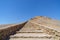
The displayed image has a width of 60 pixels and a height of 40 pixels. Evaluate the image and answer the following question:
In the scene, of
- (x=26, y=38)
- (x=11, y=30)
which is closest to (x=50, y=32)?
(x=26, y=38)

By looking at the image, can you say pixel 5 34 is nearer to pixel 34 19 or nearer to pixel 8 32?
pixel 8 32

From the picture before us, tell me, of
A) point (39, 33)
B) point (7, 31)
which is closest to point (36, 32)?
point (39, 33)

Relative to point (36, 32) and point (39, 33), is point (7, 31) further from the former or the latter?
point (39, 33)

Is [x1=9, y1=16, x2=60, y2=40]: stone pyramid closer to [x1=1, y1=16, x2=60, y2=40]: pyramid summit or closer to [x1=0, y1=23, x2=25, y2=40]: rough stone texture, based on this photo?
[x1=1, y1=16, x2=60, y2=40]: pyramid summit

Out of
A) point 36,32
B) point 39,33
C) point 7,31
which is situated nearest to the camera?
point 39,33

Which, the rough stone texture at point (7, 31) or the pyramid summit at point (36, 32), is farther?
the rough stone texture at point (7, 31)

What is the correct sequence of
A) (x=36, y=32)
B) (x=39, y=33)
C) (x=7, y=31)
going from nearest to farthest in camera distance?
(x=39, y=33)
(x=36, y=32)
(x=7, y=31)

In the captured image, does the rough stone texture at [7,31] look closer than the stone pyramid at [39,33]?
No

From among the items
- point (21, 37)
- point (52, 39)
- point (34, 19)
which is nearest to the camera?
point (52, 39)

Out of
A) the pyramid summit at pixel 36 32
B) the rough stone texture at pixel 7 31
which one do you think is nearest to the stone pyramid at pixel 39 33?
the pyramid summit at pixel 36 32

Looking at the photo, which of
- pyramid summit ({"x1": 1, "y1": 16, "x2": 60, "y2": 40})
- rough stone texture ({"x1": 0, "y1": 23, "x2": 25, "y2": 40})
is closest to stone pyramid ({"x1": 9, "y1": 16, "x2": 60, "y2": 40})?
pyramid summit ({"x1": 1, "y1": 16, "x2": 60, "y2": 40})

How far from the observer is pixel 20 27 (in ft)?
49.8

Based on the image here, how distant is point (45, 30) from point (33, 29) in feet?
4.68

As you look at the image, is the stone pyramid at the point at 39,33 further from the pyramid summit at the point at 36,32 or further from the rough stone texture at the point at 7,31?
the rough stone texture at the point at 7,31
